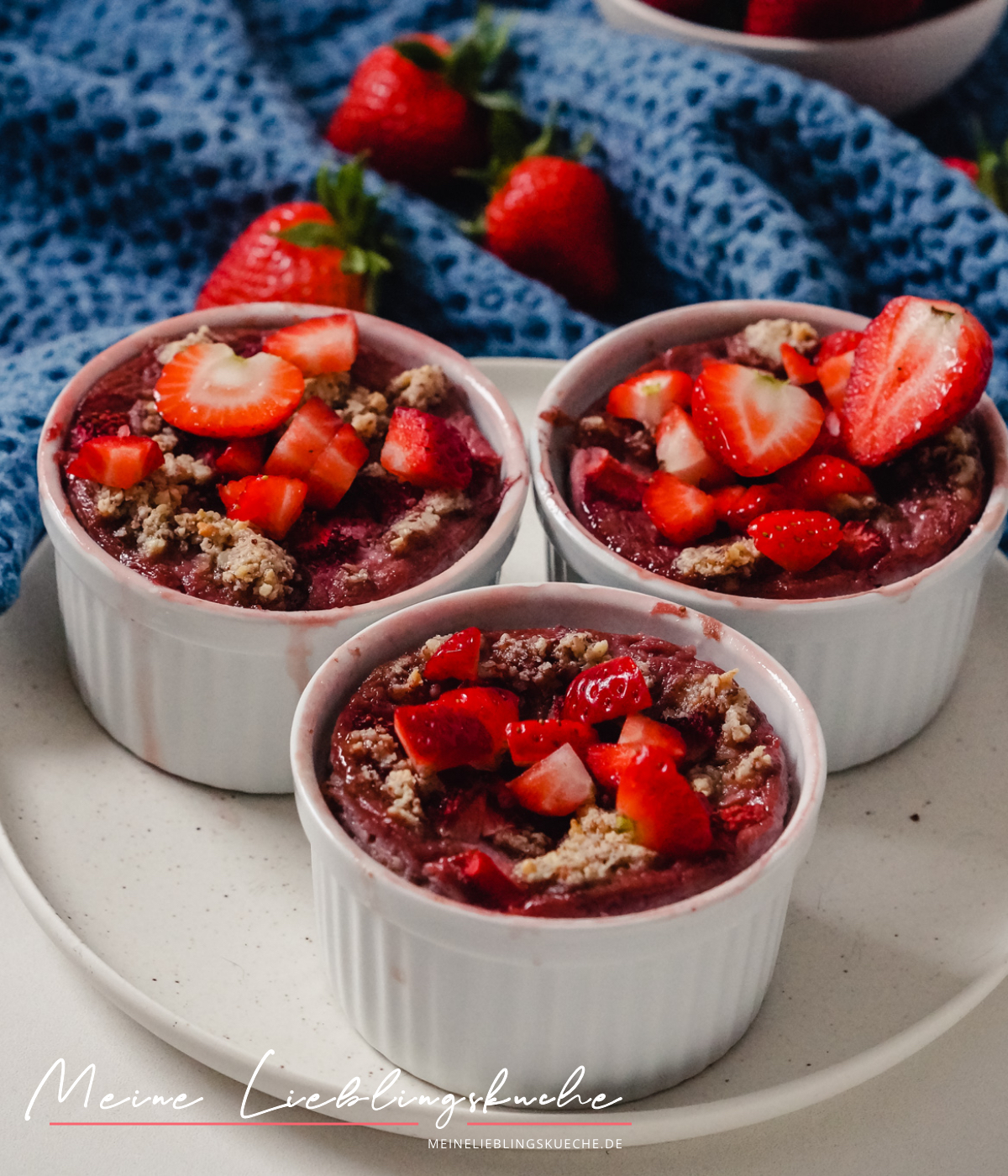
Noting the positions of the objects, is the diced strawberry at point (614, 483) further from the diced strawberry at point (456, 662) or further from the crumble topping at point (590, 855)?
the crumble topping at point (590, 855)

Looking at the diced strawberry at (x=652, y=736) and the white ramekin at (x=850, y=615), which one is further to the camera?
the white ramekin at (x=850, y=615)

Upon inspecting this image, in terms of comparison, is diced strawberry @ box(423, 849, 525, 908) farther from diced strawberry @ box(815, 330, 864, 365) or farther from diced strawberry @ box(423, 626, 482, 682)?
diced strawberry @ box(815, 330, 864, 365)

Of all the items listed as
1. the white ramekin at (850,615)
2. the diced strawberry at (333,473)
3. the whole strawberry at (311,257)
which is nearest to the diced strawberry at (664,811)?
the white ramekin at (850,615)

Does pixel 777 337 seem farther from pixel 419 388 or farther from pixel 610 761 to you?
pixel 610 761

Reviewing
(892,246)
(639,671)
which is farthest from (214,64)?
(639,671)

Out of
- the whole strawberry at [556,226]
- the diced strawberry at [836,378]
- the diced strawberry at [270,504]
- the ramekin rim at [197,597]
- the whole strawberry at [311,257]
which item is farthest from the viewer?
the whole strawberry at [556,226]

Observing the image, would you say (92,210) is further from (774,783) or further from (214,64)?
(774,783)

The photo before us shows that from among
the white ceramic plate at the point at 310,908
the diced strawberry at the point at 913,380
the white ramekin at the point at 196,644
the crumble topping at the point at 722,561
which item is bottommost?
the white ceramic plate at the point at 310,908

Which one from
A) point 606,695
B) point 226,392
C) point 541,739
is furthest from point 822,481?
point 226,392
